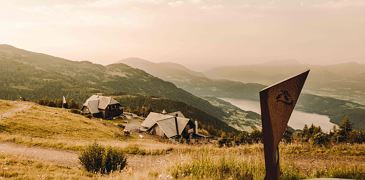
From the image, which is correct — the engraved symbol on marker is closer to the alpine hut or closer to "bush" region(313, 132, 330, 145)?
"bush" region(313, 132, 330, 145)

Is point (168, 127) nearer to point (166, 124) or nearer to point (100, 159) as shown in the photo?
point (166, 124)

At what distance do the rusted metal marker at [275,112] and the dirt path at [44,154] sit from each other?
1559 cm

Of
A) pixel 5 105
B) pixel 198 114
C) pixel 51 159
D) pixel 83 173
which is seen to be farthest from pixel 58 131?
pixel 198 114

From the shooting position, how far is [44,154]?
22.5 m

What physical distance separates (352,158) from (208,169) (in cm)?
1044

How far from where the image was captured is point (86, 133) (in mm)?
54062

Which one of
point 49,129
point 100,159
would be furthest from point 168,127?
point 100,159

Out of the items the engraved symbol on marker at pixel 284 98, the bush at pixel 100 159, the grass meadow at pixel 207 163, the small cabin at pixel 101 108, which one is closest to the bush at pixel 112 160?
the bush at pixel 100 159

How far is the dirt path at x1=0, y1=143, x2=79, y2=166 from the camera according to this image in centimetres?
2018

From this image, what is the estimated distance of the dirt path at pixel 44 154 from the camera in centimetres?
2018

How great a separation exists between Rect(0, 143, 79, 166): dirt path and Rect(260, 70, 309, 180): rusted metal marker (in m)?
15.6

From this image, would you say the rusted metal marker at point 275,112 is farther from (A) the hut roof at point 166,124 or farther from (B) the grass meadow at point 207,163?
(A) the hut roof at point 166,124

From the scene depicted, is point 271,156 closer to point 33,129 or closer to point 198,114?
point 33,129

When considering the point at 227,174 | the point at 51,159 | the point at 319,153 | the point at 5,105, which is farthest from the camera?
the point at 5,105
